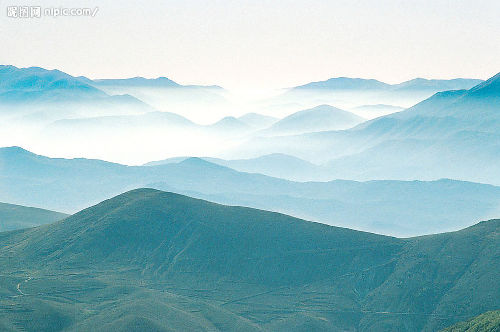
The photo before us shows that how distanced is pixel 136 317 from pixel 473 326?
57.5 m

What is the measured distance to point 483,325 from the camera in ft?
394

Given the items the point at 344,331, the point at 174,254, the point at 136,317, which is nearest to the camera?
the point at 136,317

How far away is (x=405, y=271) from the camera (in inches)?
6590

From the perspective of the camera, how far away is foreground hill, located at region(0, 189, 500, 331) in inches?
5768

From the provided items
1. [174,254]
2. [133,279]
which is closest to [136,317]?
[133,279]

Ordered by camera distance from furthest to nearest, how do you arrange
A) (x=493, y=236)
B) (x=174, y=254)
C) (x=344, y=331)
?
1. (x=174, y=254)
2. (x=493, y=236)
3. (x=344, y=331)

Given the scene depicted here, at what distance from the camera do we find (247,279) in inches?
7003

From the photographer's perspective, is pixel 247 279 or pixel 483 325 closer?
pixel 483 325

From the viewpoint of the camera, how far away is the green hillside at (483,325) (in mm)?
115938

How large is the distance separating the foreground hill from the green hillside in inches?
796

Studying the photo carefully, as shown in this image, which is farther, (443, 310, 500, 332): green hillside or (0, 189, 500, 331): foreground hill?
(0, 189, 500, 331): foreground hill

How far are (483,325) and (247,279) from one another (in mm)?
68980

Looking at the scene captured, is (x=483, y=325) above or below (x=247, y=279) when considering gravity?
below

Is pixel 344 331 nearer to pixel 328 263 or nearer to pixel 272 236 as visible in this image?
pixel 328 263
